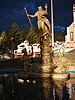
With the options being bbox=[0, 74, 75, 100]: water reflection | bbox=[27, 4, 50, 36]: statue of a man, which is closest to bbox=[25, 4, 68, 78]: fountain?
bbox=[27, 4, 50, 36]: statue of a man

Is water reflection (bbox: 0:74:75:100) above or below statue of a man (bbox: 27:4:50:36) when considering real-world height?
below

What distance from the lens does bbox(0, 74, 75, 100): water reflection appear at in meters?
16.8

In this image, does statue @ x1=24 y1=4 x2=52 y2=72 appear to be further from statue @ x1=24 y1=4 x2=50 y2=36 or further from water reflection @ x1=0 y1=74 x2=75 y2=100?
water reflection @ x1=0 y1=74 x2=75 y2=100

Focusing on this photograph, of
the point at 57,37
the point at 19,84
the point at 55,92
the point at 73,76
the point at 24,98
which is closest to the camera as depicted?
the point at 24,98

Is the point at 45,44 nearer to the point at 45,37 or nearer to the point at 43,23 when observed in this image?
the point at 45,37

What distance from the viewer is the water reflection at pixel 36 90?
1684 centimetres

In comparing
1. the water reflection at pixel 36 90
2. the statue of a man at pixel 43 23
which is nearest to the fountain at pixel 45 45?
the statue of a man at pixel 43 23

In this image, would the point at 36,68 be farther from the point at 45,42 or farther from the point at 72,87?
the point at 72,87

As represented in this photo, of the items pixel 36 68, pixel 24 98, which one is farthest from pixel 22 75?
pixel 24 98

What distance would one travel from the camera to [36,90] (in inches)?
762

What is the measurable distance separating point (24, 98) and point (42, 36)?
32.8ft

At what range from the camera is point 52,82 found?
891 inches

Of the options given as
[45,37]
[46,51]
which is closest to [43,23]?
[45,37]

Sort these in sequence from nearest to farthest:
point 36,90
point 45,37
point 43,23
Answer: point 36,90 → point 43,23 → point 45,37
